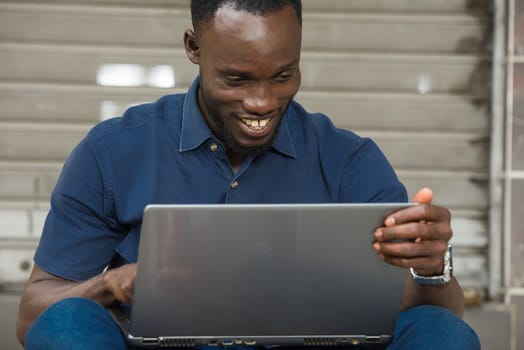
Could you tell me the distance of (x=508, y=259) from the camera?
5039 millimetres

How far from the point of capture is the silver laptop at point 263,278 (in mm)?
2334

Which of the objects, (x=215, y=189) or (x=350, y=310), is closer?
(x=350, y=310)

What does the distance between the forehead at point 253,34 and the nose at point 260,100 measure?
8cm

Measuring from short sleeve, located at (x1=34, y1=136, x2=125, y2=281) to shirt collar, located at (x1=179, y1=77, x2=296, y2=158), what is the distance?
9.8 inches

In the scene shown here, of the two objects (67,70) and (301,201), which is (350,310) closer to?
(301,201)

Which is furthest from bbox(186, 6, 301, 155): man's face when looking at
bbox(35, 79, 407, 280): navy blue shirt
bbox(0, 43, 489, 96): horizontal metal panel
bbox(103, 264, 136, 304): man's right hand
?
bbox(0, 43, 489, 96): horizontal metal panel

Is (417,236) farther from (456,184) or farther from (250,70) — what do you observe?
(456,184)

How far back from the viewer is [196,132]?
294 cm

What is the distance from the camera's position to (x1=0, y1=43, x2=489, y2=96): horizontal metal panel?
5035 mm

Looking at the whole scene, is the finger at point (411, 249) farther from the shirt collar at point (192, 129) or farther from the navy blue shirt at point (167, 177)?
the shirt collar at point (192, 129)

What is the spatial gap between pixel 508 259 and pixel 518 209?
24 centimetres

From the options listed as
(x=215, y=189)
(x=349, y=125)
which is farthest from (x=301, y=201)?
(x=349, y=125)

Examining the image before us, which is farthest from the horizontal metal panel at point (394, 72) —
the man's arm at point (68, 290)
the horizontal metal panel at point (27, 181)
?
the man's arm at point (68, 290)

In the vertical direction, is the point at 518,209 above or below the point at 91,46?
below
